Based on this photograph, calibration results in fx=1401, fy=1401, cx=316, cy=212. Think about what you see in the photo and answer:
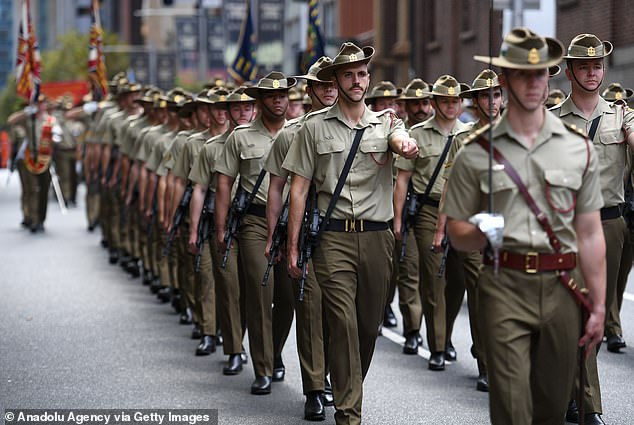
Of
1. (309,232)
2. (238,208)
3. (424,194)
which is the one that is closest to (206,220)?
(238,208)

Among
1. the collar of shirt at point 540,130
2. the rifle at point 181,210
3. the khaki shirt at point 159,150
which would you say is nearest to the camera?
the collar of shirt at point 540,130

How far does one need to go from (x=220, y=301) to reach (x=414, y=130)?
203 cm

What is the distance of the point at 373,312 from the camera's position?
317 inches

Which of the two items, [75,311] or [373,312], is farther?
[75,311]

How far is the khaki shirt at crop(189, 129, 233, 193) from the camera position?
1073 cm

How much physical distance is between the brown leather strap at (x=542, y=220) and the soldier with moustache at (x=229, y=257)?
4232 mm

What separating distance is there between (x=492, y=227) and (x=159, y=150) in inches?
337

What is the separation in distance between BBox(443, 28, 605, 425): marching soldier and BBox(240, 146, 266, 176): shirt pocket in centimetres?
389

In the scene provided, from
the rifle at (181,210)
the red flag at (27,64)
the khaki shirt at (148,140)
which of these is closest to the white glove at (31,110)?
the red flag at (27,64)

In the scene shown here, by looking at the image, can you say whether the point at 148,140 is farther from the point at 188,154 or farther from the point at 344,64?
the point at 344,64

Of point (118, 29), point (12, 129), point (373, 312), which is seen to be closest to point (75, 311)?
point (373, 312)

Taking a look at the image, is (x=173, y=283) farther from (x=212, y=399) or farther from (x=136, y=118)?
(x=212, y=399)

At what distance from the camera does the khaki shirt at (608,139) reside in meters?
8.48

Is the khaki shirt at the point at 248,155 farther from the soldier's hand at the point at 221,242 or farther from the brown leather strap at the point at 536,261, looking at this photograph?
the brown leather strap at the point at 536,261
